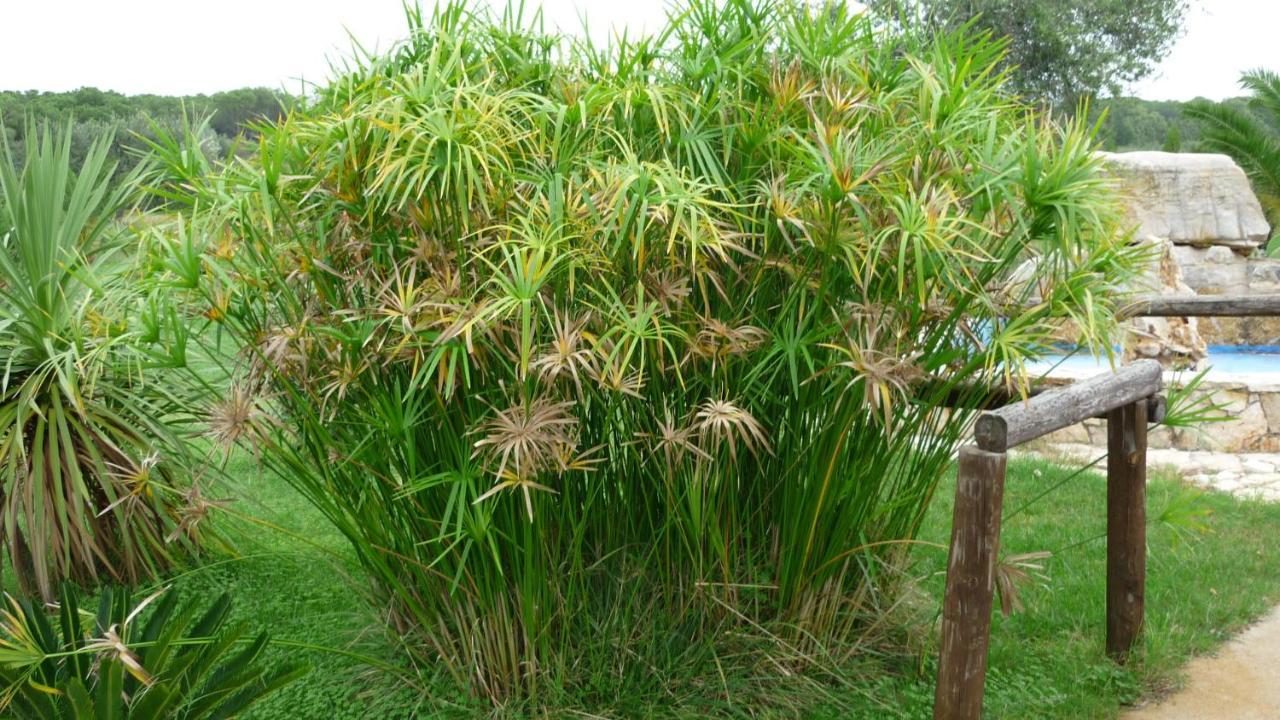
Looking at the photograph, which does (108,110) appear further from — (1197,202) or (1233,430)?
(1233,430)

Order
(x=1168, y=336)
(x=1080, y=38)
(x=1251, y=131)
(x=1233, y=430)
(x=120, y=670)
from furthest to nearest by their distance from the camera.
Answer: (x=1080, y=38) → (x=1251, y=131) → (x=1168, y=336) → (x=1233, y=430) → (x=120, y=670)

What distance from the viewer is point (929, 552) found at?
495cm

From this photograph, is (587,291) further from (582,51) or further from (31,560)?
(31,560)

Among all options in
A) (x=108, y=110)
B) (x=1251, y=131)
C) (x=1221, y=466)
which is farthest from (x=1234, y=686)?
(x=108, y=110)

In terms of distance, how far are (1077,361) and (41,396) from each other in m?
10.2

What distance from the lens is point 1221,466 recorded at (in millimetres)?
6996

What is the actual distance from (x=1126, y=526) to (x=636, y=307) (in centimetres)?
207

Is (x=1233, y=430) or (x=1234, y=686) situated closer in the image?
(x=1234, y=686)

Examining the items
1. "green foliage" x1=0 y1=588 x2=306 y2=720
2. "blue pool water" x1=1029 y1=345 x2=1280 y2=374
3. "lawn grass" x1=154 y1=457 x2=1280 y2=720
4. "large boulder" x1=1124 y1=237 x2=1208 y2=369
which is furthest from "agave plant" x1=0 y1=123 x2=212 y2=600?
"blue pool water" x1=1029 y1=345 x2=1280 y2=374

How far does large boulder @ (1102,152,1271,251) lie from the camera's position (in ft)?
44.5

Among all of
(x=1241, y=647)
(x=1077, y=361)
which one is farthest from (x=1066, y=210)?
(x=1077, y=361)

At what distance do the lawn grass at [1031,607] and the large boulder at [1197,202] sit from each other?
333 inches

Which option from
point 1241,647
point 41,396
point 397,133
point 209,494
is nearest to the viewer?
point 397,133

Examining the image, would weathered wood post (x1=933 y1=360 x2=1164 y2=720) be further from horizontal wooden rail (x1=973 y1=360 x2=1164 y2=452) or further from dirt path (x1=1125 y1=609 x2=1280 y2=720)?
dirt path (x1=1125 y1=609 x2=1280 y2=720)
